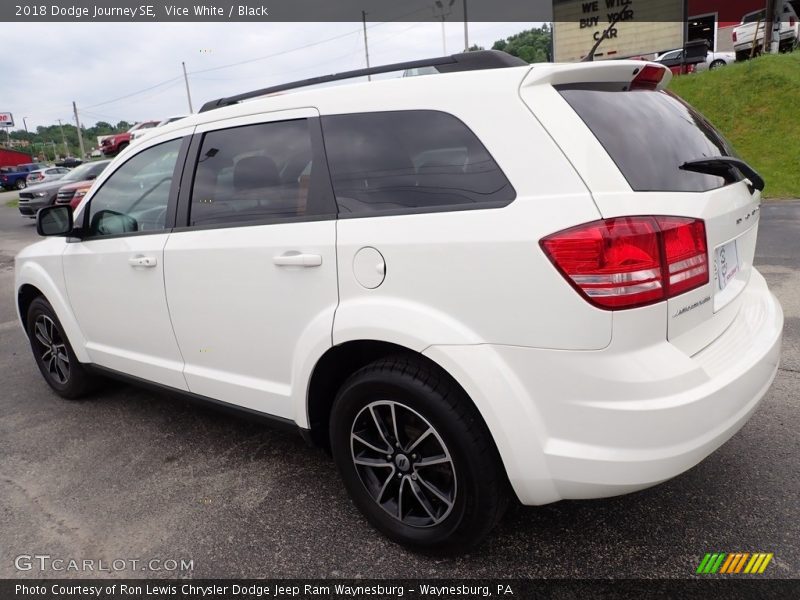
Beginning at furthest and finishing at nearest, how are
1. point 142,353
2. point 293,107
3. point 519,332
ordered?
point 142,353, point 293,107, point 519,332

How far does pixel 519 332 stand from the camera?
188 centimetres

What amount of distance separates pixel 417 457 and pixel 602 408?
2.54 feet

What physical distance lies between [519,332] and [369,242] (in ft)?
2.19

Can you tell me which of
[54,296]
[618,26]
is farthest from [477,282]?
[618,26]

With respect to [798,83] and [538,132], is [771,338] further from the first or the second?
[798,83]

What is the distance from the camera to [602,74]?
6.87 feet

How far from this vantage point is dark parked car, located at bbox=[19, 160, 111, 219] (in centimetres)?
1582

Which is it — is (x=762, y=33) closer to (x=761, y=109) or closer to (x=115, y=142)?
(x=761, y=109)

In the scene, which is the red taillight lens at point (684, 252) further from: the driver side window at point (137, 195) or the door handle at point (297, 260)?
the driver side window at point (137, 195)

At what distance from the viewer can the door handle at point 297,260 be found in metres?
2.33

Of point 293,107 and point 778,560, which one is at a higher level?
point 293,107

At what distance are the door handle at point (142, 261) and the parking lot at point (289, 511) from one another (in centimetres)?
108

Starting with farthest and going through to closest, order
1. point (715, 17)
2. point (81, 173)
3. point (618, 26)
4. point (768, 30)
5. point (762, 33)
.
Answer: point (715, 17) < point (762, 33) < point (618, 26) < point (81, 173) < point (768, 30)

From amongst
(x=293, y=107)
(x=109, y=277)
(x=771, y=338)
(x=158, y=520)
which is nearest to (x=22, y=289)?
(x=109, y=277)
